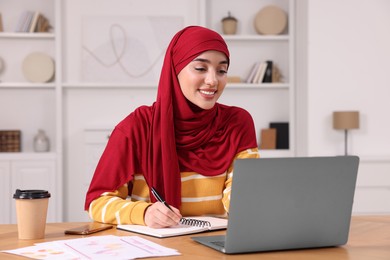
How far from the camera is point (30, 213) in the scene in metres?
1.69

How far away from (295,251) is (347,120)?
138 inches

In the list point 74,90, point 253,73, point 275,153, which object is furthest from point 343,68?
point 74,90

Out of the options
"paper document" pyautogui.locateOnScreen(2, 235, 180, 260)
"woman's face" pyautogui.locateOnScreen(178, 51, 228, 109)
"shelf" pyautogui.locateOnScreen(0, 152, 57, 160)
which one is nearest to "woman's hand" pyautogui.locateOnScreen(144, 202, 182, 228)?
"paper document" pyautogui.locateOnScreen(2, 235, 180, 260)

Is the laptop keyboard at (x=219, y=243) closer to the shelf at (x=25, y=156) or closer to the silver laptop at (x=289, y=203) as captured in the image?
the silver laptop at (x=289, y=203)

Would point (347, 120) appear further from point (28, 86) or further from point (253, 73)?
point (28, 86)

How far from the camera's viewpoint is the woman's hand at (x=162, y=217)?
1.77 meters

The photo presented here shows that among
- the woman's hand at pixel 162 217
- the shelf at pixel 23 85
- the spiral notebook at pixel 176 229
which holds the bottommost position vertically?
the spiral notebook at pixel 176 229

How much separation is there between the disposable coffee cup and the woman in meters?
0.33

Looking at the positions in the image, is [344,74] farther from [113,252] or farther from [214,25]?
[113,252]

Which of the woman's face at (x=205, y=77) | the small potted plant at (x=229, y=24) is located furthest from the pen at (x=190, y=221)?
the small potted plant at (x=229, y=24)

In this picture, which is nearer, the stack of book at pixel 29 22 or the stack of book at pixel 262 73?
the stack of book at pixel 29 22

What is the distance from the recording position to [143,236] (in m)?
1.70

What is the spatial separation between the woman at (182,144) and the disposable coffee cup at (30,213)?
331mm

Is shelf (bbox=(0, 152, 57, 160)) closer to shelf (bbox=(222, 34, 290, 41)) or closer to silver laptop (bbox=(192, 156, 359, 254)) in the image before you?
shelf (bbox=(222, 34, 290, 41))
